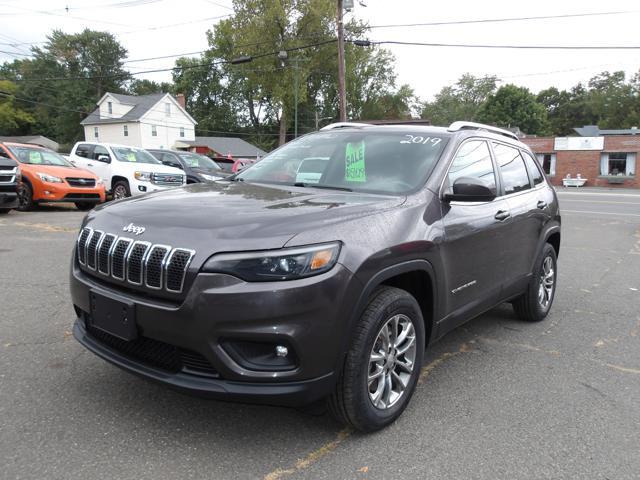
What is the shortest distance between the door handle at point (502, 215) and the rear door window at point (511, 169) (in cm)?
25

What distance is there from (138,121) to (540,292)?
53.7 metres

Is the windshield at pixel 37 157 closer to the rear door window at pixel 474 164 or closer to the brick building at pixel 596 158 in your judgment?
the rear door window at pixel 474 164

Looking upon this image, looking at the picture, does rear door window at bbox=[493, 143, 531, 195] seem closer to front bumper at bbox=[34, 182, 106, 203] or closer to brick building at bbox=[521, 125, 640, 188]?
front bumper at bbox=[34, 182, 106, 203]

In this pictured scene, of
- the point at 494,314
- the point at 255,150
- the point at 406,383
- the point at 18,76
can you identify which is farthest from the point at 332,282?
the point at 18,76

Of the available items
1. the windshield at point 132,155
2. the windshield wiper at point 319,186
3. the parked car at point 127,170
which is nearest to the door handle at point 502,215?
the windshield wiper at point 319,186

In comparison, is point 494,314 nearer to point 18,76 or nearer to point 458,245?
point 458,245

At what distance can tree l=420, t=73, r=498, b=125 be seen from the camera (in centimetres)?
8662

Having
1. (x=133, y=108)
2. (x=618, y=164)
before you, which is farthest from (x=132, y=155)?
(x=133, y=108)

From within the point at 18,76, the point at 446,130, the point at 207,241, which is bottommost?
the point at 207,241

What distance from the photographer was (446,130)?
387 cm

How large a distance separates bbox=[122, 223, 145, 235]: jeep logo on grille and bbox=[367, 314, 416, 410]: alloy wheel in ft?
4.44

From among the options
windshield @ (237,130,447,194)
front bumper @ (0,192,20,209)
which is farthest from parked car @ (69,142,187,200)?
windshield @ (237,130,447,194)

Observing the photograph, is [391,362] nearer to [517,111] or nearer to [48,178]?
[48,178]

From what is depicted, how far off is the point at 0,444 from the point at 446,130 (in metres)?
3.43
